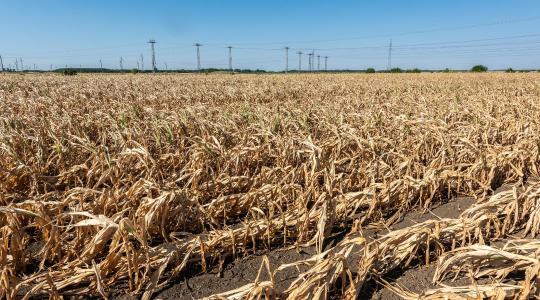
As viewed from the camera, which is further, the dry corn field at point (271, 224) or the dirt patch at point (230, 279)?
the dirt patch at point (230, 279)

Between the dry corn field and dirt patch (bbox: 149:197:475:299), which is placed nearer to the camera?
the dry corn field

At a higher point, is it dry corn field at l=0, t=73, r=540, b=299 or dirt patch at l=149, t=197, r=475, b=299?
dry corn field at l=0, t=73, r=540, b=299

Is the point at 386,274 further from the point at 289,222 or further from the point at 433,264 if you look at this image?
the point at 289,222

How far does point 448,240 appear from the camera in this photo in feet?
8.54

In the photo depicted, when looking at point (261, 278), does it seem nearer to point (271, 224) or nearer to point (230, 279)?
point (230, 279)

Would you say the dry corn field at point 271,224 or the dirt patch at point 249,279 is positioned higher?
the dry corn field at point 271,224

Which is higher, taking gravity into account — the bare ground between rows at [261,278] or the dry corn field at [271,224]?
the dry corn field at [271,224]

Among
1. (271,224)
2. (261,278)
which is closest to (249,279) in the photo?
(261,278)

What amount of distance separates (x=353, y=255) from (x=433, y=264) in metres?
0.54

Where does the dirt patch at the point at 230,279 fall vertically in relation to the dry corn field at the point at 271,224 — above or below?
below

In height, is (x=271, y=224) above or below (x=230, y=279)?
above

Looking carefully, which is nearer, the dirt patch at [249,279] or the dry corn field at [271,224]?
the dry corn field at [271,224]

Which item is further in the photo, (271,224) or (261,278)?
(271,224)

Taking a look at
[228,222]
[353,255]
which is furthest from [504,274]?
[228,222]
